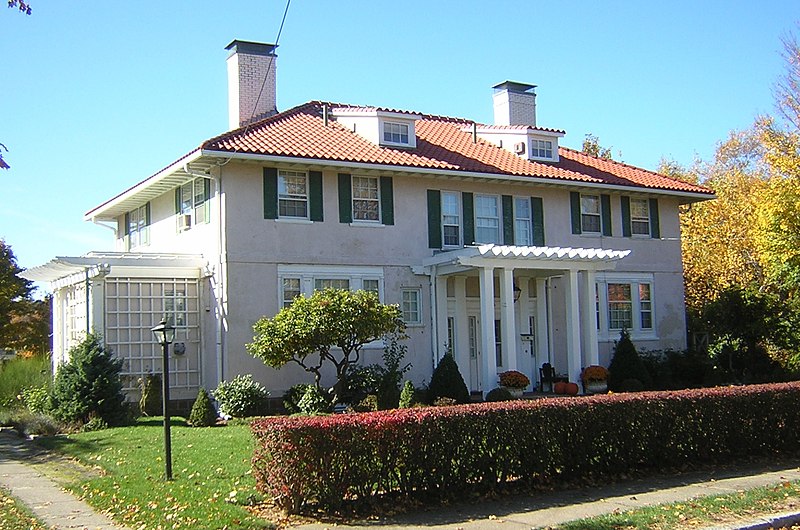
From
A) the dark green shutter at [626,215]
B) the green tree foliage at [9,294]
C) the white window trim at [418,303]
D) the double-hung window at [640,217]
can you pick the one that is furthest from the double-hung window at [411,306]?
the green tree foliage at [9,294]

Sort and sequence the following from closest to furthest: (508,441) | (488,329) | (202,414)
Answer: (508,441)
(202,414)
(488,329)

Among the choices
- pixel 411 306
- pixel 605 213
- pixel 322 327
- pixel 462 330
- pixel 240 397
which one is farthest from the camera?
pixel 605 213

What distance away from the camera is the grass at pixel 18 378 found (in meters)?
21.4

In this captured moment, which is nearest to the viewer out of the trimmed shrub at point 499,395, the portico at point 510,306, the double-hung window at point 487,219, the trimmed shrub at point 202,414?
the trimmed shrub at point 202,414

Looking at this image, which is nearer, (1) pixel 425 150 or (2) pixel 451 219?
(2) pixel 451 219

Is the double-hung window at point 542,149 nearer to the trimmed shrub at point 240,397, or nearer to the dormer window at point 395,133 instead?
the dormer window at point 395,133

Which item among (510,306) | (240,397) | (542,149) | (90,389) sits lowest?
(240,397)

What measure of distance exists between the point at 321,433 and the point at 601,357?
16.4 meters

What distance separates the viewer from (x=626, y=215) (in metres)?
26.4

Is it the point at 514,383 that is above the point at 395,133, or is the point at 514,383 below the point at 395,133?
below

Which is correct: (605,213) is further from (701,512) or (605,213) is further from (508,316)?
(701,512)

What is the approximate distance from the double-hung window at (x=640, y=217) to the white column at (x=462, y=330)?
624 cm

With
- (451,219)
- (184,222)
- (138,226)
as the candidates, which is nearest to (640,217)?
(451,219)

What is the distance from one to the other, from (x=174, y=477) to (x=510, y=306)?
11462mm
